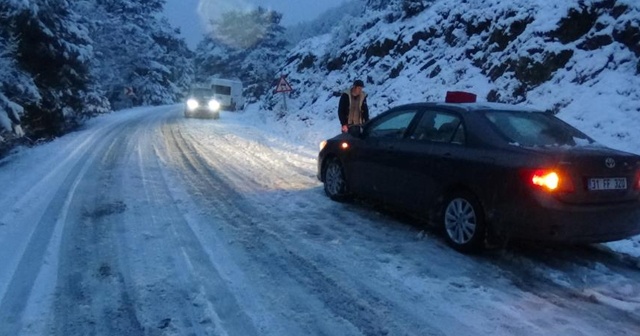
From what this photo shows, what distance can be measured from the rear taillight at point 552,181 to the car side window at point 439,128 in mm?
1006

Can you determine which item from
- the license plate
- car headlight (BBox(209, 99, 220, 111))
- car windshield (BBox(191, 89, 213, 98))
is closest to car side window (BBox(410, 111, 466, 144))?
the license plate

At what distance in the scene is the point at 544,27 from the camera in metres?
12.9

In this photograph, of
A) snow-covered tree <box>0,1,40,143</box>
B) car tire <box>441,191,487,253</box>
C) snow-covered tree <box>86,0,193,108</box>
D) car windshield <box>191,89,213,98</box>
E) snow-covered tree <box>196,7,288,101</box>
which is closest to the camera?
car tire <box>441,191,487,253</box>

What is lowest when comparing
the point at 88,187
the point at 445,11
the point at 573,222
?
the point at 88,187

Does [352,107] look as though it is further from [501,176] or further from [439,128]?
[501,176]

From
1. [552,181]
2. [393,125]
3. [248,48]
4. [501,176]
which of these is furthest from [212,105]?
[248,48]

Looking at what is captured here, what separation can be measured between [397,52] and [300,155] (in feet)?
27.4

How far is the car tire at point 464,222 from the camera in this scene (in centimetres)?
507

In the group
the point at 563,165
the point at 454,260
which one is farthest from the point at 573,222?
the point at 454,260

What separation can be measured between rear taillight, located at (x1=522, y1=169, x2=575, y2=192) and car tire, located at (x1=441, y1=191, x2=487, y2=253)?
662 millimetres

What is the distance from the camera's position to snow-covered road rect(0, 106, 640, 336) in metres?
3.68

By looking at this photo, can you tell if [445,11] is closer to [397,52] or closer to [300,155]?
[397,52]

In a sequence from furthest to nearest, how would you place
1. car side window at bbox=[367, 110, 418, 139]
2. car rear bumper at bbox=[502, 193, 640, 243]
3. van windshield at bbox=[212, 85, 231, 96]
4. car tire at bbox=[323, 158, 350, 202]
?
van windshield at bbox=[212, 85, 231, 96] < car tire at bbox=[323, 158, 350, 202] < car side window at bbox=[367, 110, 418, 139] < car rear bumper at bbox=[502, 193, 640, 243]

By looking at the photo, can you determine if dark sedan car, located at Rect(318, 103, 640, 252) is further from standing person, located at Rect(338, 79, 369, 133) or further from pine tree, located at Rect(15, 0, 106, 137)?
pine tree, located at Rect(15, 0, 106, 137)
